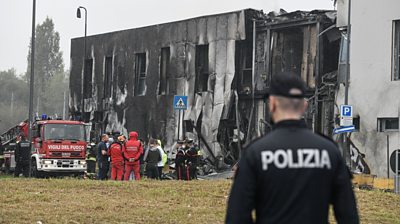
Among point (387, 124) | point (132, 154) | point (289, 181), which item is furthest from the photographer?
point (387, 124)

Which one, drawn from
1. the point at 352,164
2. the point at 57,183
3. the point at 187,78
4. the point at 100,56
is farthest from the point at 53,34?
the point at 57,183

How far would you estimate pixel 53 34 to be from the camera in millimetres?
118188

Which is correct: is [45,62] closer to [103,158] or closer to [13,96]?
[13,96]

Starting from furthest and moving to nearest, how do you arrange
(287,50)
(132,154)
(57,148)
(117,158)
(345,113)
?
(287,50) < (345,113) < (57,148) < (117,158) < (132,154)

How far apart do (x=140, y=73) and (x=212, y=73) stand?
7226mm

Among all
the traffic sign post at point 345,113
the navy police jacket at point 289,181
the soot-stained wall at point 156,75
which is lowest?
the navy police jacket at point 289,181

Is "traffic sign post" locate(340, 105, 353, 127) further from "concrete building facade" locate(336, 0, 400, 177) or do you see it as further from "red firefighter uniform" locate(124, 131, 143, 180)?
"red firefighter uniform" locate(124, 131, 143, 180)

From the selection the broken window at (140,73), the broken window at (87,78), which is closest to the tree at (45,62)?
the broken window at (87,78)

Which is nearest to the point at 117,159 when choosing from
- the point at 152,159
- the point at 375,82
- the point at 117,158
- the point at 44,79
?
the point at 117,158

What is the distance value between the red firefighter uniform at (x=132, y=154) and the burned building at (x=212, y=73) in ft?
45.1

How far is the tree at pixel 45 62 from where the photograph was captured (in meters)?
117

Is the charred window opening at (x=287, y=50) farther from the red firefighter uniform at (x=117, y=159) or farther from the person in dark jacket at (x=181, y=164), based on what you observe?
the red firefighter uniform at (x=117, y=159)

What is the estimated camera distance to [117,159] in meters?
23.2

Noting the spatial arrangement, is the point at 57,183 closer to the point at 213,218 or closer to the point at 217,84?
the point at 213,218
